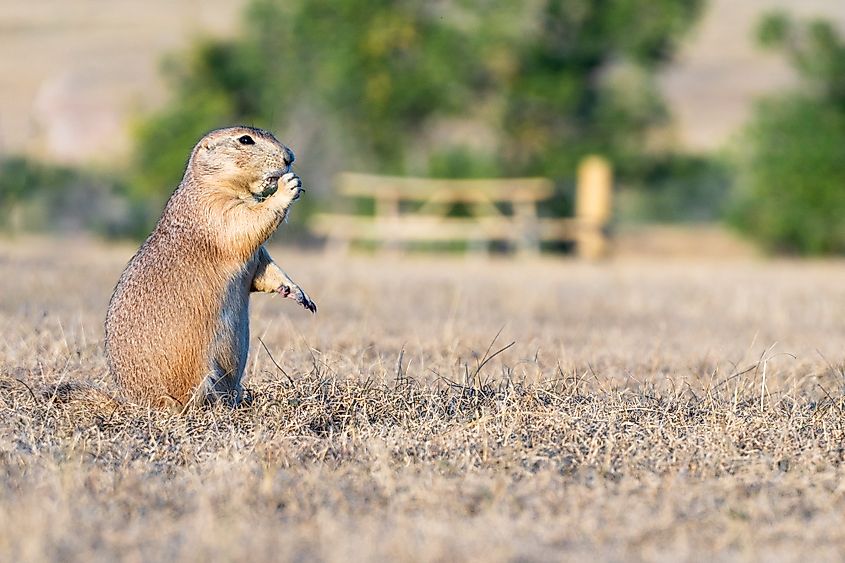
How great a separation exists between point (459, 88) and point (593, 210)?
495cm

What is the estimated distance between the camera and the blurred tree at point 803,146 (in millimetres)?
24109

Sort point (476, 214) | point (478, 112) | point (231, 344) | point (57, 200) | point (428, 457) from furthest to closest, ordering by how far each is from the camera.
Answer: point (478, 112) → point (57, 200) → point (476, 214) → point (231, 344) → point (428, 457)

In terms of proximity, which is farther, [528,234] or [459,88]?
[459,88]

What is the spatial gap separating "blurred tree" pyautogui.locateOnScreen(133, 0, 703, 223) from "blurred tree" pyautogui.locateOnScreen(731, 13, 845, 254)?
13.0ft

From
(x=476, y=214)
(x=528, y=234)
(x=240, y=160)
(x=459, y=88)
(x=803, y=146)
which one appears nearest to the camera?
(x=240, y=160)

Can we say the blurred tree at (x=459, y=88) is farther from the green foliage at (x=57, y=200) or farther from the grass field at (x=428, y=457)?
the grass field at (x=428, y=457)

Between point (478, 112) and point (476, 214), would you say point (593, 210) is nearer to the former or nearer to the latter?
point (476, 214)

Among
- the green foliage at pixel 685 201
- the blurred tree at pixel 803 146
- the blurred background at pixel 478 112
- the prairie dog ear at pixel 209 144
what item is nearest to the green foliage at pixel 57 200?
the blurred background at pixel 478 112

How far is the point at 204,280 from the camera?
540 cm

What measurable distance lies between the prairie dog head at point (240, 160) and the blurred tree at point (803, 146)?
19.8 metres

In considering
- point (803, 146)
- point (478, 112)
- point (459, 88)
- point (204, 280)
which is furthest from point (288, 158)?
point (478, 112)

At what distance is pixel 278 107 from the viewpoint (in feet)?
101

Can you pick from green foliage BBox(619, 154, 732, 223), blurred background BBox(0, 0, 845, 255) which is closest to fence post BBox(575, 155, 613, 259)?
blurred background BBox(0, 0, 845, 255)

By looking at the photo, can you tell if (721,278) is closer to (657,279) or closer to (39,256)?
(657,279)
